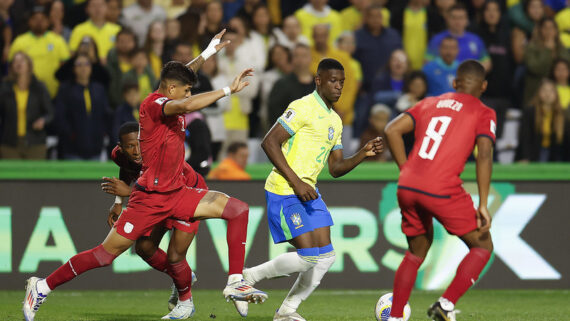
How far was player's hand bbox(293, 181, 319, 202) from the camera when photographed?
737cm

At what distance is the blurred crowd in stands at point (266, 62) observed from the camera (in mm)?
12312

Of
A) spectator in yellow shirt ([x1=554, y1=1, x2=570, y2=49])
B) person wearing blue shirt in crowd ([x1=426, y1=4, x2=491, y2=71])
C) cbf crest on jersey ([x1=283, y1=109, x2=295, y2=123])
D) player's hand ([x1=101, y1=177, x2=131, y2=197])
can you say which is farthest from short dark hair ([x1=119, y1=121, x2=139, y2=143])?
spectator in yellow shirt ([x1=554, y1=1, x2=570, y2=49])

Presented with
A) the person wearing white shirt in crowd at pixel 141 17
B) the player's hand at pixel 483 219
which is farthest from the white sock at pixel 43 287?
the person wearing white shirt in crowd at pixel 141 17

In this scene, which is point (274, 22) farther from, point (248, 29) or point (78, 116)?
point (78, 116)

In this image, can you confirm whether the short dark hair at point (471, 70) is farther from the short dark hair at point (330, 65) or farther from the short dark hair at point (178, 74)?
the short dark hair at point (178, 74)

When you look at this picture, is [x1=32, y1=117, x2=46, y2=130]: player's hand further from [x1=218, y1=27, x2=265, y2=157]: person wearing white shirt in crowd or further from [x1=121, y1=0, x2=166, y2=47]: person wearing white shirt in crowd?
[x1=218, y1=27, x2=265, y2=157]: person wearing white shirt in crowd

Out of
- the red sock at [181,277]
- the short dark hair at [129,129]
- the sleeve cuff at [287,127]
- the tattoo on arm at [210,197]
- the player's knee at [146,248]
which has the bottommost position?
the red sock at [181,277]

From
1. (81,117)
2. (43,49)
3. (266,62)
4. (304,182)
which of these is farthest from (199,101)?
(43,49)

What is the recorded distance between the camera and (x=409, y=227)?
22.8 feet

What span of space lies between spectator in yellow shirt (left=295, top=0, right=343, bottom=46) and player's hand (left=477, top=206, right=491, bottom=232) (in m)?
7.55

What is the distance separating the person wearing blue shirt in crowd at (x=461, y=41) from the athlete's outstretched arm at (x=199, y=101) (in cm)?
702

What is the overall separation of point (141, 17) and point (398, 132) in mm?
7579

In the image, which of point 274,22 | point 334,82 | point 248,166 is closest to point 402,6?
point 274,22

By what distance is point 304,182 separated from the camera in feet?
24.5
